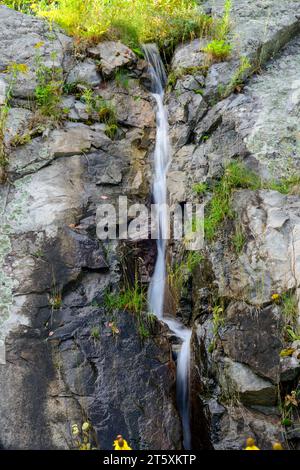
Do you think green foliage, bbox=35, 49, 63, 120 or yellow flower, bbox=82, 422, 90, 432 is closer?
yellow flower, bbox=82, 422, 90, 432

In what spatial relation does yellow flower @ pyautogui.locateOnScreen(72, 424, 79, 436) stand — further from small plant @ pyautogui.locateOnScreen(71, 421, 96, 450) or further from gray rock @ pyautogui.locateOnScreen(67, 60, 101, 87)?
gray rock @ pyautogui.locateOnScreen(67, 60, 101, 87)

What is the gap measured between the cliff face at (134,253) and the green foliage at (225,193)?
88mm

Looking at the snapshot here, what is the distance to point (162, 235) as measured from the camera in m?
5.28

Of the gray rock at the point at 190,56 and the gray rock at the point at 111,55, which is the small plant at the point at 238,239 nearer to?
the gray rock at the point at 190,56

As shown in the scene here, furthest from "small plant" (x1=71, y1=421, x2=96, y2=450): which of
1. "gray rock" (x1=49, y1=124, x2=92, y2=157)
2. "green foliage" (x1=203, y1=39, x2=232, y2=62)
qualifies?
"green foliage" (x1=203, y1=39, x2=232, y2=62)

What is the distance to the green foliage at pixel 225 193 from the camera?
484 cm

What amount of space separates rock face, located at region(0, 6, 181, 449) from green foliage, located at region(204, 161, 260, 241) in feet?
2.81

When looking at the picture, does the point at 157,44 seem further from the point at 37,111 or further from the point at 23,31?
the point at 37,111

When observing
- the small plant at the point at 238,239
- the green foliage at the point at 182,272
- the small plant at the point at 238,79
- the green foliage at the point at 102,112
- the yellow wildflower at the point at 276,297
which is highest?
the small plant at the point at 238,79

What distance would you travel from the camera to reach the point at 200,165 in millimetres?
5523

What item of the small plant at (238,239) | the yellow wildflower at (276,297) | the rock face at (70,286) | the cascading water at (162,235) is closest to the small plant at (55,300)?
the rock face at (70,286)

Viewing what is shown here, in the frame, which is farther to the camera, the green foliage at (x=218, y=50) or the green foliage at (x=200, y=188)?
the green foliage at (x=218, y=50)

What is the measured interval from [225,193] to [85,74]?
275cm

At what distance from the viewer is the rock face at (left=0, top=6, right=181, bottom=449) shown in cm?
370
